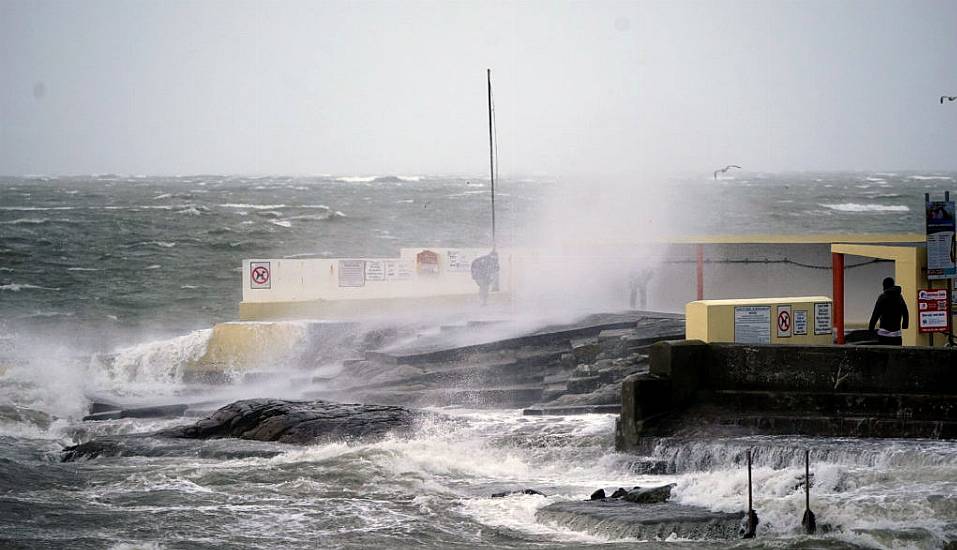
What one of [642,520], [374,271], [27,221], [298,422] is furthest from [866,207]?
[642,520]

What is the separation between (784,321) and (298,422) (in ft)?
23.7

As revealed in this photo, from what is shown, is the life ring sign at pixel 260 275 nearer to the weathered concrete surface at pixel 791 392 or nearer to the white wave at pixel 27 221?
the weathered concrete surface at pixel 791 392

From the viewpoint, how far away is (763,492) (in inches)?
556

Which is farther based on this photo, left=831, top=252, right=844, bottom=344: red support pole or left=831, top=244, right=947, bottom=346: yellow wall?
left=831, top=252, right=844, bottom=344: red support pole

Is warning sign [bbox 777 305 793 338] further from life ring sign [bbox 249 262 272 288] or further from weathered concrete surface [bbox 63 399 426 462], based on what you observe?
life ring sign [bbox 249 262 272 288]

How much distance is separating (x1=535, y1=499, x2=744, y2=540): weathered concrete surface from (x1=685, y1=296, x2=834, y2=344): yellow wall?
408 centimetres

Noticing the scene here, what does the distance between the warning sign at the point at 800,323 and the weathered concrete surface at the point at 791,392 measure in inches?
60.0

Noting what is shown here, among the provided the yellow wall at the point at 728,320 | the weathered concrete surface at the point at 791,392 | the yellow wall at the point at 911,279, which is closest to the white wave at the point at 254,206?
the yellow wall at the point at 728,320

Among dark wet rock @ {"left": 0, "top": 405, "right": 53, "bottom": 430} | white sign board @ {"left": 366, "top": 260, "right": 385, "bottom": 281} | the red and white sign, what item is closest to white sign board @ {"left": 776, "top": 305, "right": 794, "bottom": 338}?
the red and white sign

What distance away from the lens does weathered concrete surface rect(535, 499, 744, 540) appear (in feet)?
43.6

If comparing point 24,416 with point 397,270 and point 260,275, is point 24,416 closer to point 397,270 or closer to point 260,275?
point 260,275

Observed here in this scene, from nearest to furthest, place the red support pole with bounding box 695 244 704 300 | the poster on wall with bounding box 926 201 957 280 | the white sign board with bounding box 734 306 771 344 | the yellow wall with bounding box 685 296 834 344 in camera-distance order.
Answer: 1. the poster on wall with bounding box 926 201 957 280
2. the yellow wall with bounding box 685 296 834 344
3. the white sign board with bounding box 734 306 771 344
4. the red support pole with bounding box 695 244 704 300

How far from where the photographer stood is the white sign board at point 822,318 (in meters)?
18.4

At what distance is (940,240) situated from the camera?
17.1m
